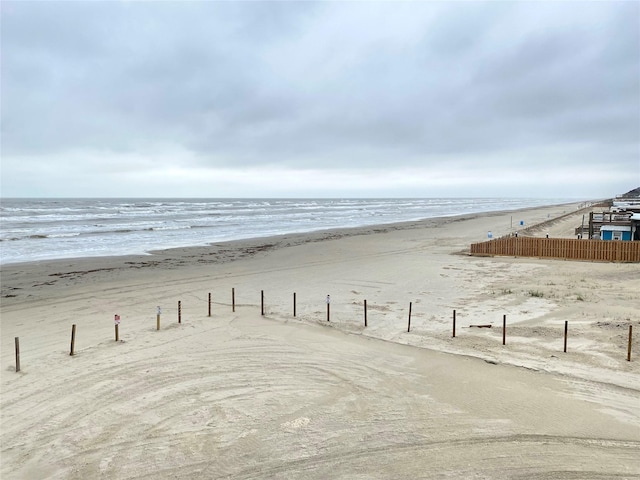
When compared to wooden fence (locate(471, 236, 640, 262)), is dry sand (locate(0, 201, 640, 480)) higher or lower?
lower

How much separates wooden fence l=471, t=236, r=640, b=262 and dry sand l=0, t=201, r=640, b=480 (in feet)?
22.2

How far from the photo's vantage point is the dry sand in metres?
5.80

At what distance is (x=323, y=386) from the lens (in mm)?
8047

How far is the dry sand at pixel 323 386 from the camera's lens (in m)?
5.80

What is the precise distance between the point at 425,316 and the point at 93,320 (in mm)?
9683

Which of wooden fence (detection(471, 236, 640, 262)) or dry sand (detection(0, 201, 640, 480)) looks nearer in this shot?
dry sand (detection(0, 201, 640, 480))

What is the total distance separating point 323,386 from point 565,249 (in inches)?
813

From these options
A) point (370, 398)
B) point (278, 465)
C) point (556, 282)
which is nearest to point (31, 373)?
point (278, 465)

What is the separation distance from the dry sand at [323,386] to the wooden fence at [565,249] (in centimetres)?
676

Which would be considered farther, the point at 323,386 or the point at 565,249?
the point at 565,249

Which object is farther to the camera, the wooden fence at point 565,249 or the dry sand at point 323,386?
the wooden fence at point 565,249

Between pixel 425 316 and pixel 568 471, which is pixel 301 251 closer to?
pixel 425 316

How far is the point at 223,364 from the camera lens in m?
9.13

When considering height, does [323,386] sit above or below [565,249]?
below
